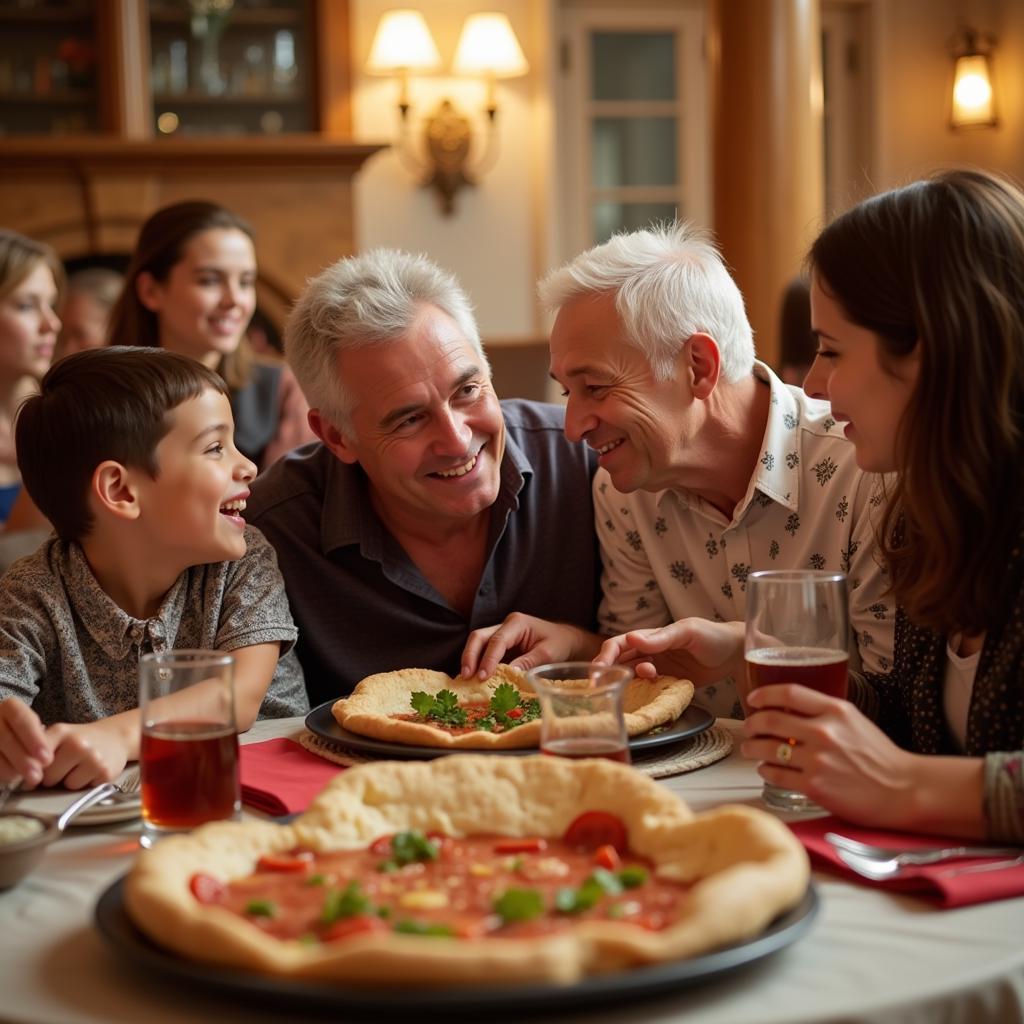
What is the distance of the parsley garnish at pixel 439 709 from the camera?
1617mm

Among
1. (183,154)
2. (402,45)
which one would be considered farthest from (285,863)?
(402,45)

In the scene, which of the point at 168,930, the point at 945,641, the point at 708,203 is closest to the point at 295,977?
the point at 168,930

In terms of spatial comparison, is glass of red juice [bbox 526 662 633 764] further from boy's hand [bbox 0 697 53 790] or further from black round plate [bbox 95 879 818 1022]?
boy's hand [bbox 0 697 53 790]

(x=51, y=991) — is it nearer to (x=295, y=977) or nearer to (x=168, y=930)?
(x=168, y=930)

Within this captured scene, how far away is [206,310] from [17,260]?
0.79 meters

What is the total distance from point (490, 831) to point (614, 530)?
3.61ft

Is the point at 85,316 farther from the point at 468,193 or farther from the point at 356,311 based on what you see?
the point at 356,311

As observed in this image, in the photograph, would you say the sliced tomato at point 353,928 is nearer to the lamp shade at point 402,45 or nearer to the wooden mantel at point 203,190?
the wooden mantel at point 203,190

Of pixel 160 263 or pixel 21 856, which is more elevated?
pixel 160 263

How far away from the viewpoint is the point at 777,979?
96cm

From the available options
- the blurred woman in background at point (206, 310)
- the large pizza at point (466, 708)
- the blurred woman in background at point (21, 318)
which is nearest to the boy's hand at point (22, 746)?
the large pizza at point (466, 708)

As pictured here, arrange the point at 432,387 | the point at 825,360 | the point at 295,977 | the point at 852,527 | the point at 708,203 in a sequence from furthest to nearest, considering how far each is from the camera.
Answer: the point at 708,203 → the point at 432,387 → the point at 852,527 → the point at 825,360 → the point at 295,977

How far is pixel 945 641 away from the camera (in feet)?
5.05

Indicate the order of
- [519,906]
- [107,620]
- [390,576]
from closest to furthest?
1. [519,906]
2. [107,620]
3. [390,576]
